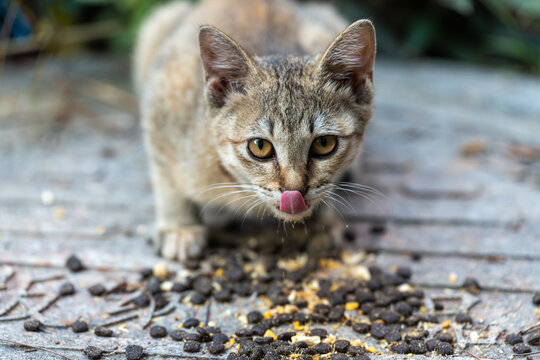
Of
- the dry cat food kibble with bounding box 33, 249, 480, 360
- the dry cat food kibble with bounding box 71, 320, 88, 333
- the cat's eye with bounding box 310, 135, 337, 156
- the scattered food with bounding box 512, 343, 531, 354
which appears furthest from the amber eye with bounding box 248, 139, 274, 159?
the scattered food with bounding box 512, 343, 531, 354

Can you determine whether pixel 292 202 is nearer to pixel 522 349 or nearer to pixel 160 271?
pixel 160 271

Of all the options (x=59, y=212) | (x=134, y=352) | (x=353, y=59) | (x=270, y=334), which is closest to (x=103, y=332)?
(x=134, y=352)

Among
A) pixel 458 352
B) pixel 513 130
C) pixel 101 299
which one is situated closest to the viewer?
pixel 458 352

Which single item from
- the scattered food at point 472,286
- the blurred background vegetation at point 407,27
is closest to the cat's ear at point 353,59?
the scattered food at point 472,286

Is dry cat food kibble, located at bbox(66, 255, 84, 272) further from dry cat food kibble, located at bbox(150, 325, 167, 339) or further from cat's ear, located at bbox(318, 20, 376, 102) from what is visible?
cat's ear, located at bbox(318, 20, 376, 102)

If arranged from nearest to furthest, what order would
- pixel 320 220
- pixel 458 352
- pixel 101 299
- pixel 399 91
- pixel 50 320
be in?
pixel 458 352 < pixel 50 320 < pixel 101 299 < pixel 320 220 < pixel 399 91

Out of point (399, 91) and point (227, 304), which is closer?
point (227, 304)

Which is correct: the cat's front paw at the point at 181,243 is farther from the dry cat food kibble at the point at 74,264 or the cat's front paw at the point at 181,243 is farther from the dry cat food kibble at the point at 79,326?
the dry cat food kibble at the point at 79,326

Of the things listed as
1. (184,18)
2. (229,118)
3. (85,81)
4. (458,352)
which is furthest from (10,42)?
(458,352)

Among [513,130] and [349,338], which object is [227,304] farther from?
[513,130]
